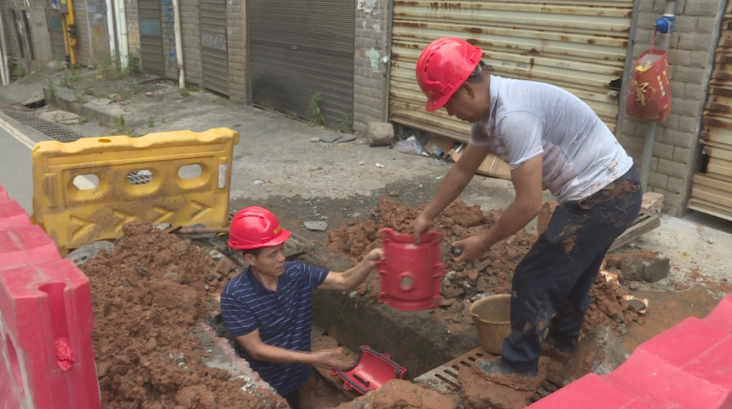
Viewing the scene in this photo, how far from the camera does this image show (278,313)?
352cm

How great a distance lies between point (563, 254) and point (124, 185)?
11.6ft

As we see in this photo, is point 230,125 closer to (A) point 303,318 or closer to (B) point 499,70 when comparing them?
(B) point 499,70

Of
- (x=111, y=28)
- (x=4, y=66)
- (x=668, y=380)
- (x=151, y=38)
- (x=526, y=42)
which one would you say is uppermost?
(x=526, y=42)

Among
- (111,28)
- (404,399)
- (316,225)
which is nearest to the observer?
(404,399)

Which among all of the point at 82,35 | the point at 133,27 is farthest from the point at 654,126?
the point at 82,35

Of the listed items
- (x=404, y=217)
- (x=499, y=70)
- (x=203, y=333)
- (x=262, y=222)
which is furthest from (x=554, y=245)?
(x=499, y=70)

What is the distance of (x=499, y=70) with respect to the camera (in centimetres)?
696

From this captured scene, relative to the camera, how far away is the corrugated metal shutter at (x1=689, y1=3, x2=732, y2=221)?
4.95 metres

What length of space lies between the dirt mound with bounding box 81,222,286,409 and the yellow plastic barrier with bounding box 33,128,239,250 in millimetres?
538

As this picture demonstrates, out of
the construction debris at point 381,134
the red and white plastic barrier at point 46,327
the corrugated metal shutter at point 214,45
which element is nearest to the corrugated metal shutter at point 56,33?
the corrugated metal shutter at point 214,45

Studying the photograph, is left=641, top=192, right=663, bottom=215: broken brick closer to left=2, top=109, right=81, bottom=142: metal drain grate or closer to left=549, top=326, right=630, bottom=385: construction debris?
left=549, top=326, right=630, bottom=385: construction debris

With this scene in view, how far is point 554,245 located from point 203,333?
6.67ft

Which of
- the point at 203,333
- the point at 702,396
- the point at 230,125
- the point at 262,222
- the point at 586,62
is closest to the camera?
the point at 702,396

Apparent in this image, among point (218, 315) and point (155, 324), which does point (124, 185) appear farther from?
point (155, 324)
